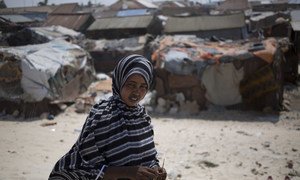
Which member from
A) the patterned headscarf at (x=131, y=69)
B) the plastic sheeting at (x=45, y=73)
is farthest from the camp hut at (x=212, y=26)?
the patterned headscarf at (x=131, y=69)

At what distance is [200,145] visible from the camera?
5.98m

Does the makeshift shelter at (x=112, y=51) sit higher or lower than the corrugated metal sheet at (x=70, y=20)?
lower

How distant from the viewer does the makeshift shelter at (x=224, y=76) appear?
7891 mm

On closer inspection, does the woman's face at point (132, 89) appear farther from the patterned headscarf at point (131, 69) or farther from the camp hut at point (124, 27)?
the camp hut at point (124, 27)

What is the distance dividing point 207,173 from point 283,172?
112cm

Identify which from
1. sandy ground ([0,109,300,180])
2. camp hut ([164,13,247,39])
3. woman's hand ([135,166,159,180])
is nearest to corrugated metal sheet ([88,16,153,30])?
camp hut ([164,13,247,39])

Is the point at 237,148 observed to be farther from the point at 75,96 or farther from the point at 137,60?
the point at 75,96

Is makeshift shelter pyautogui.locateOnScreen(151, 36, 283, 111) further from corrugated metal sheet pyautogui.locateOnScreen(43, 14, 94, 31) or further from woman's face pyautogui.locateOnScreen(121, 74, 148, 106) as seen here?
corrugated metal sheet pyautogui.locateOnScreen(43, 14, 94, 31)

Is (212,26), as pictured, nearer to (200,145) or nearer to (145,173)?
(200,145)

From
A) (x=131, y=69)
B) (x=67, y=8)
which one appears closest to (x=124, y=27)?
(x=131, y=69)

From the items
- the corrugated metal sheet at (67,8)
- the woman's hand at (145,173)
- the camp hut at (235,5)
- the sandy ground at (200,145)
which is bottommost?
the sandy ground at (200,145)

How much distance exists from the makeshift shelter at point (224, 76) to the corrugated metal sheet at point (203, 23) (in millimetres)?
8328

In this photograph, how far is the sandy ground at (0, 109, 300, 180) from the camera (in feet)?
15.9

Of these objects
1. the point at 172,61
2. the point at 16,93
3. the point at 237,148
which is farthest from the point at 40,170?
the point at 172,61
